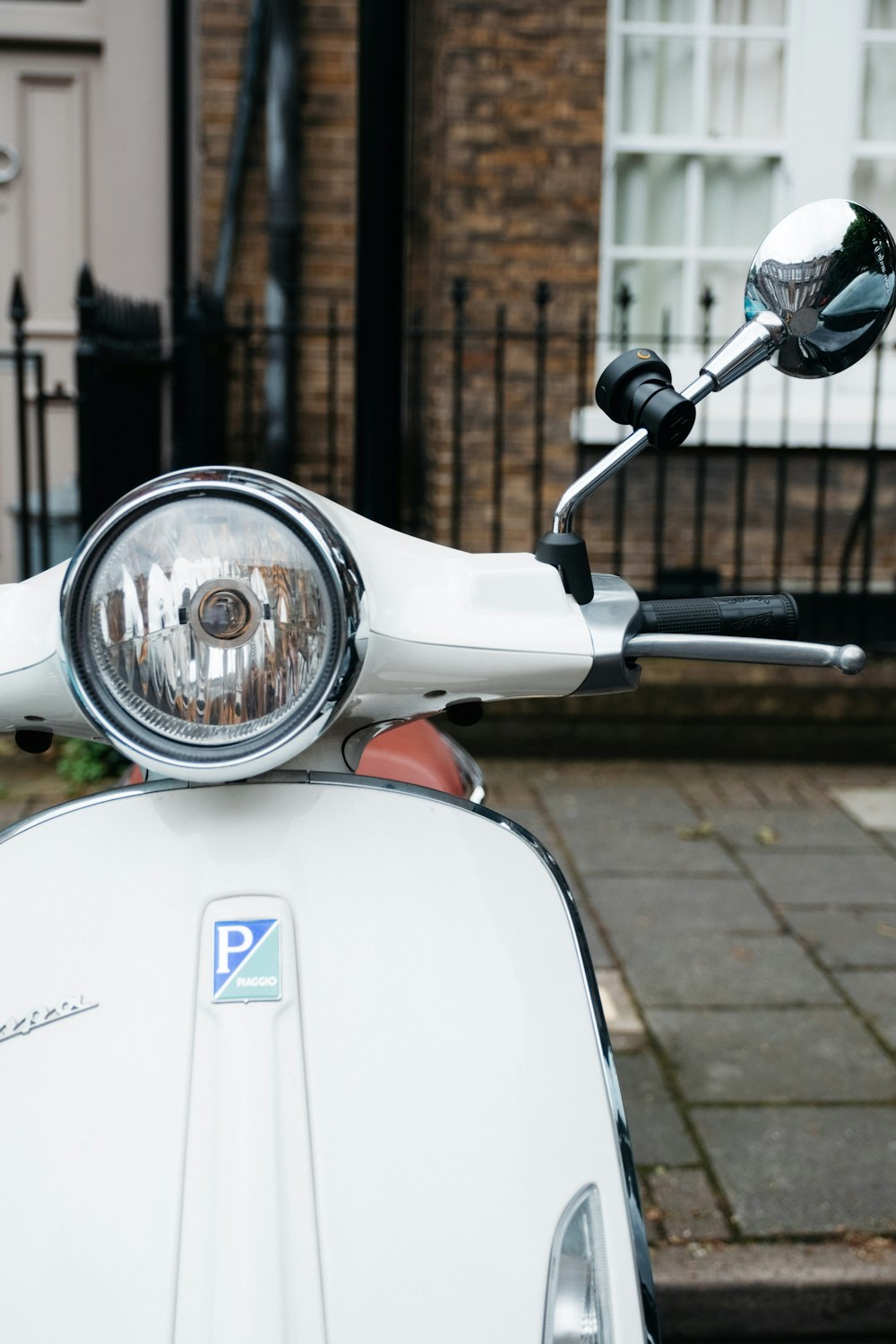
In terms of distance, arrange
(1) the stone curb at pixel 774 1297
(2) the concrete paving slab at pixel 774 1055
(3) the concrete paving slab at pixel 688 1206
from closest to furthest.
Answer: (1) the stone curb at pixel 774 1297, (3) the concrete paving slab at pixel 688 1206, (2) the concrete paving slab at pixel 774 1055

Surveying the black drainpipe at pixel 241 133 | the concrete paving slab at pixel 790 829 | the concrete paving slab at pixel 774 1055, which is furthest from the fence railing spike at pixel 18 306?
the concrete paving slab at pixel 774 1055

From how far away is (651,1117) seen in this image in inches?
109

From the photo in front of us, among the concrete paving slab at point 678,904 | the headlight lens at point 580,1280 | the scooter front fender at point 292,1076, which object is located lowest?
the concrete paving slab at point 678,904

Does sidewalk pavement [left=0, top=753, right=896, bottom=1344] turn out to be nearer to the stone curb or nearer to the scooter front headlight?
Answer: the stone curb

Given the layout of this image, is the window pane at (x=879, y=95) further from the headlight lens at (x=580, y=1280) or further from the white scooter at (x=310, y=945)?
the headlight lens at (x=580, y=1280)

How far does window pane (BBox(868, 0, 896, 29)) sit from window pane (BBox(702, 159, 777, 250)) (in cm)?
73

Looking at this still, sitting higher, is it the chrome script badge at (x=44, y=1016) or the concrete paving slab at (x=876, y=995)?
the chrome script badge at (x=44, y=1016)

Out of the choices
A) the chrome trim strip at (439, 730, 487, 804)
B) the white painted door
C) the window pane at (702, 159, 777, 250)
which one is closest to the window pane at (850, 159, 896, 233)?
the window pane at (702, 159, 777, 250)

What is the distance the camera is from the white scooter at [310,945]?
119 cm

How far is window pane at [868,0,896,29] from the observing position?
6027mm

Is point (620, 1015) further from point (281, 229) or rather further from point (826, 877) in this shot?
point (281, 229)

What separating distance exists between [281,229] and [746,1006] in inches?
162

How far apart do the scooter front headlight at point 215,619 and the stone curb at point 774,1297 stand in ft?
4.76

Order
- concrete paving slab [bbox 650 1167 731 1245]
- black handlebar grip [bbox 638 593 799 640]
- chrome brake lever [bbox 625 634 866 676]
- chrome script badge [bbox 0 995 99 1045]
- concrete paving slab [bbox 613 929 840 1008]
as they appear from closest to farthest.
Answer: chrome script badge [bbox 0 995 99 1045] → chrome brake lever [bbox 625 634 866 676] → black handlebar grip [bbox 638 593 799 640] → concrete paving slab [bbox 650 1167 731 1245] → concrete paving slab [bbox 613 929 840 1008]
